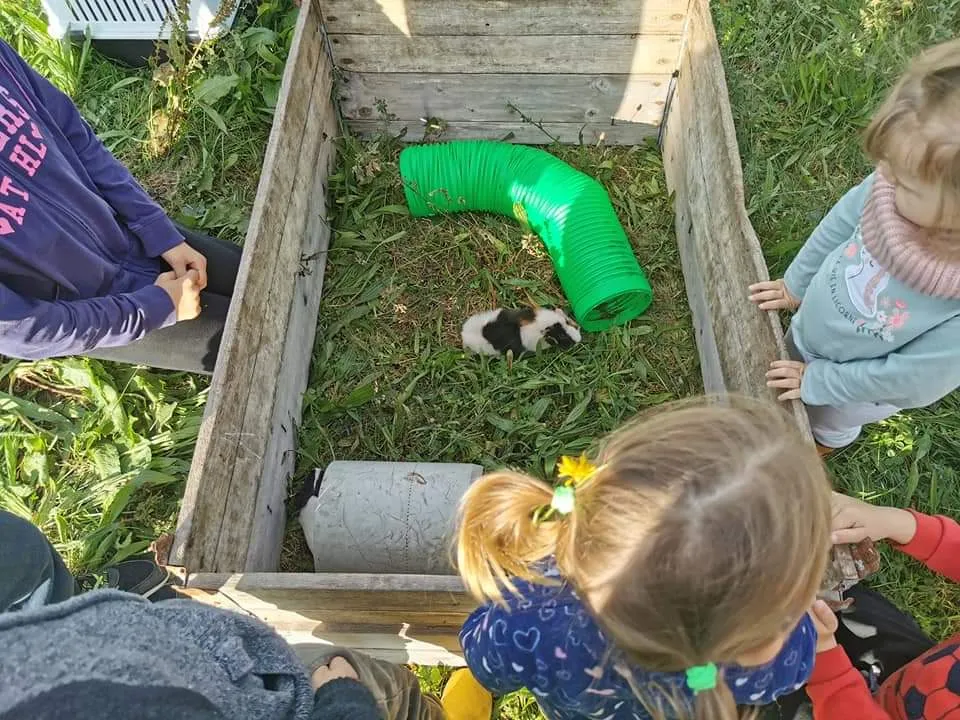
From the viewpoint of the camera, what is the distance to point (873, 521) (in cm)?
211

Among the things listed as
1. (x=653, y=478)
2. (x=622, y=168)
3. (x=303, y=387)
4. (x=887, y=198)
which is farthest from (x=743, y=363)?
(x=303, y=387)

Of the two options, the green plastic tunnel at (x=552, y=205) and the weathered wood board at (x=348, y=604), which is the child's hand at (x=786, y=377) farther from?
the weathered wood board at (x=348, y=604)

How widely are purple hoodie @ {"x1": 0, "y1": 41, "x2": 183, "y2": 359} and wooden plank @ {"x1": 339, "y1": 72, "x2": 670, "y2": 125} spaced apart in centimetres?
132

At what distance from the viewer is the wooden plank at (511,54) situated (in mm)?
3027

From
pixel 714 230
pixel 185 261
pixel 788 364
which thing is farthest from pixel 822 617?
pixel 185 261

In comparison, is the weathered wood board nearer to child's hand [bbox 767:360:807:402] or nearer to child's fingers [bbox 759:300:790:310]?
child's hand [bbox 767:360:807:402]

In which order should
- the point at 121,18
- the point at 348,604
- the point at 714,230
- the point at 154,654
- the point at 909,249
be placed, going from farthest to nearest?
the point at 121,18 < the point at 714,230 < the point at 348,604 < the point at 909,249 < the point at 154,654

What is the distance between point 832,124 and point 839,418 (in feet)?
5.27

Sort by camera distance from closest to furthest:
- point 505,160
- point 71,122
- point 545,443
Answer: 1. point 71,122
2. point 545,443
3. point 505,160

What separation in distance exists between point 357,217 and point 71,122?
128 cm

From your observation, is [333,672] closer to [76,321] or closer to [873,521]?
[76,321]

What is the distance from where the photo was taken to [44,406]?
289 cm

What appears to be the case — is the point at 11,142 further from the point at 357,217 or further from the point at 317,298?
the point at 357,217

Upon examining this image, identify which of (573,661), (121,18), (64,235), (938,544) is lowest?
(938,544)
